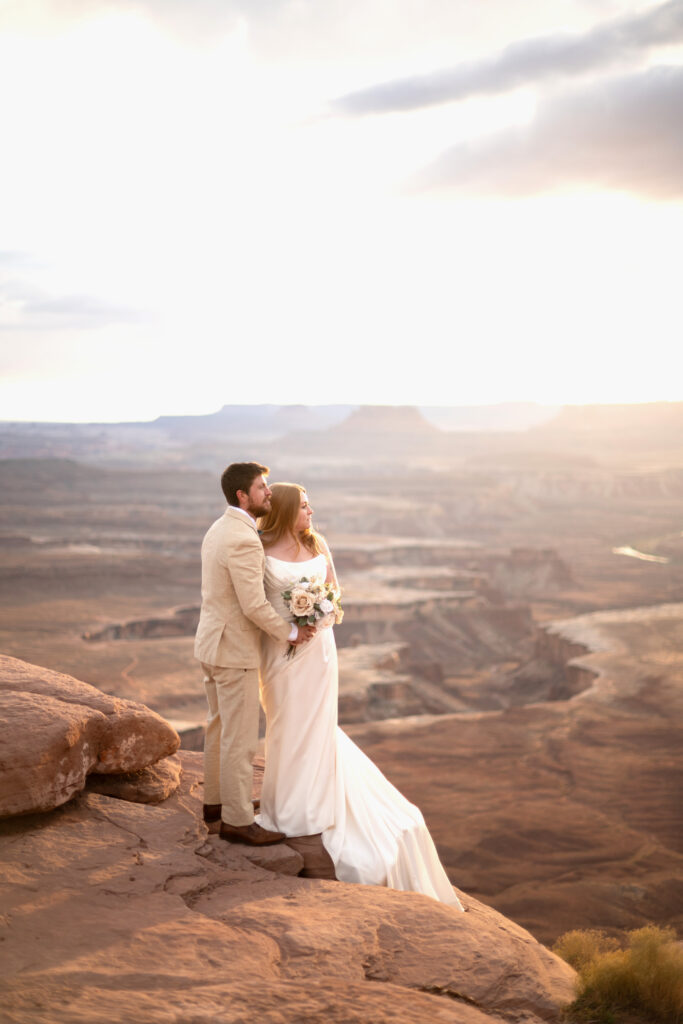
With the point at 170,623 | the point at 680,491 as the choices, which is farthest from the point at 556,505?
the point at 170,623

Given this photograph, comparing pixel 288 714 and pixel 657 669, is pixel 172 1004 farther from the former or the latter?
pixel 657 669

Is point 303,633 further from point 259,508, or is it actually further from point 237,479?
point 237,479

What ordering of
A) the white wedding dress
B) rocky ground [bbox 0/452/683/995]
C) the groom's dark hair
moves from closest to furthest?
1. the groom's dark hair
2. the white wedding dress
3. rocky ground [bbox 0/452/683/995]

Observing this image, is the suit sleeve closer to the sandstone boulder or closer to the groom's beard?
the groom's beard

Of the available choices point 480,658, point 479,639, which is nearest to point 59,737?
point 480,658

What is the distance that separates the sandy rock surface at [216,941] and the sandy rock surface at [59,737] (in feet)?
0.63

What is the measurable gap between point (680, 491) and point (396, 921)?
93317 millimetres

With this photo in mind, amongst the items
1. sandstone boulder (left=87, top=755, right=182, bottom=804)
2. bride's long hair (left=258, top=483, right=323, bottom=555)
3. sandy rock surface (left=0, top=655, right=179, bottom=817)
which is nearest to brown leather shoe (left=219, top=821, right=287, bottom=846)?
sandstone boulder (left=87, top=755, right=182, bottom=804)

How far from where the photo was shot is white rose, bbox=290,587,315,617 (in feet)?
15.0

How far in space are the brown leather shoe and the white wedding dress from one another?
0.11 meters

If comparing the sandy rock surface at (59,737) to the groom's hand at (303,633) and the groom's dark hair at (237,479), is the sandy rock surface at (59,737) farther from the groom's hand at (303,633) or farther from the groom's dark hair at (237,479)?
the groom's dark hair at (237,479)

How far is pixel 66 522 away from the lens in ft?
228

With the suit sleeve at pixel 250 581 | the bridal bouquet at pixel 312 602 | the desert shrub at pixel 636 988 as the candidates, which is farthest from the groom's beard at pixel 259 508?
the desert shrub at pixel 636 988

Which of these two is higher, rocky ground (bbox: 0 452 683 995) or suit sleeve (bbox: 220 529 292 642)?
suit sleeve (bbox: 220 529 292 642)
